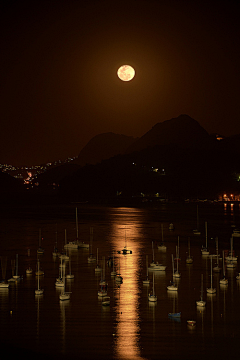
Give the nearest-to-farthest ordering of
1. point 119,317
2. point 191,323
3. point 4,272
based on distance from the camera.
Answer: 1. point 191,323
2. point 119,317
3. point 4,272

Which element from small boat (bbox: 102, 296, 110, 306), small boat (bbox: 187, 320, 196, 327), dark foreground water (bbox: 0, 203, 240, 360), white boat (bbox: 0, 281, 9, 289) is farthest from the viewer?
white boat (bbox: 0, 281, 9, 289)

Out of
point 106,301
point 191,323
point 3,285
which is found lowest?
point 191,323

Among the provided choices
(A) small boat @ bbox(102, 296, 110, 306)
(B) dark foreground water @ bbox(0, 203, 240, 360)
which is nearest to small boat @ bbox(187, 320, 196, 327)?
(B) dark foreground water @ bbox(0, 203, 240, 360)

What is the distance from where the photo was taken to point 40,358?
771 inches

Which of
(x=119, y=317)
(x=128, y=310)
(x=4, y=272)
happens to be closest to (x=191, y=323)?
(x=119, y=317)

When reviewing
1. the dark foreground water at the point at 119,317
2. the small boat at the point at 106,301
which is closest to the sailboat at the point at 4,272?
the dark foreground water at the point at 119,317

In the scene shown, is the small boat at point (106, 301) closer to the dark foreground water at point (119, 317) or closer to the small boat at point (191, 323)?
the dark foreground water at point (119, 317)

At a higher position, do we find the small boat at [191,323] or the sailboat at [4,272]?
the sailboat at [4,272]

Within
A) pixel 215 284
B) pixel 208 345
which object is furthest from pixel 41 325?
pixel 215 284

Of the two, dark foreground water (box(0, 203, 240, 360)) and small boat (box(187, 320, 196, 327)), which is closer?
dark foreground water (box(0, 203, 240, 360))

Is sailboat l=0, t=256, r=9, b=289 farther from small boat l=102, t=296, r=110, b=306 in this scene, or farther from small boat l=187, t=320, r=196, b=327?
small boat l=187, t=320, r=196, b=327

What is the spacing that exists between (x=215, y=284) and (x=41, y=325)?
15.2m

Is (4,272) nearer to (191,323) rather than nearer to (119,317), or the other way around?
(119,317)

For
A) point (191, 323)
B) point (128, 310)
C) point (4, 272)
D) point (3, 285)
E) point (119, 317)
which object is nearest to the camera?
point (191, 323)
